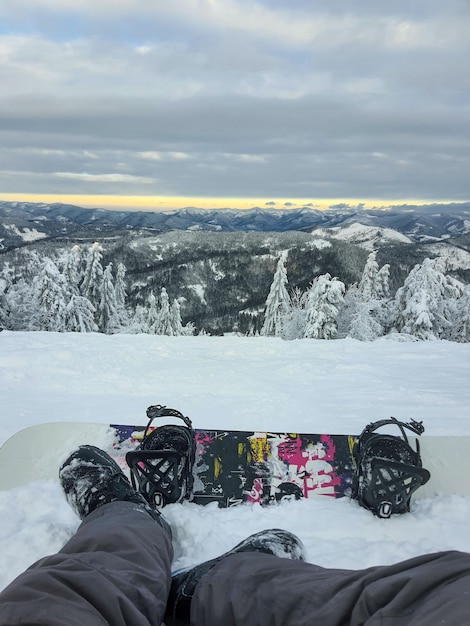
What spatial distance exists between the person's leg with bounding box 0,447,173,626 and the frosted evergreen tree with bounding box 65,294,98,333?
23.3 m

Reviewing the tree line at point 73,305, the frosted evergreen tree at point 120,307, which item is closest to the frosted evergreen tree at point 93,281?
the tree line at point 73,305

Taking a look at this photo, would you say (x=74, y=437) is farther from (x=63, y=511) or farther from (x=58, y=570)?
(x=58, y=570)

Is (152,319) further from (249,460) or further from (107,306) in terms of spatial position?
(249,460)

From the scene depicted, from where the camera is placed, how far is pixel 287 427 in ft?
14.4

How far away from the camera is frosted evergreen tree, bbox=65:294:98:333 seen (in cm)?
2404

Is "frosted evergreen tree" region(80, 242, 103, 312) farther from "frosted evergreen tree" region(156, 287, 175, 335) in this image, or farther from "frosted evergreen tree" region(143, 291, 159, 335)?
"frosted evergreen tree" region(156, 287, 175, 335)

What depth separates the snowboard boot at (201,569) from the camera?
1.73 metres

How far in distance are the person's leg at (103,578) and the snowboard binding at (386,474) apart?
128 cm

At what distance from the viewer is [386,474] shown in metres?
2.67

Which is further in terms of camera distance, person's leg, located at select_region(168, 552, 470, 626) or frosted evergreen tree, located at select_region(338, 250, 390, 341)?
frosted evergreen tree, located at select_region(338, 250, 390, 341)

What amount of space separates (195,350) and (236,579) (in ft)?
16.7

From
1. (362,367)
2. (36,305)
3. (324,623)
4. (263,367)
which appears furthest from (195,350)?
(36,305)

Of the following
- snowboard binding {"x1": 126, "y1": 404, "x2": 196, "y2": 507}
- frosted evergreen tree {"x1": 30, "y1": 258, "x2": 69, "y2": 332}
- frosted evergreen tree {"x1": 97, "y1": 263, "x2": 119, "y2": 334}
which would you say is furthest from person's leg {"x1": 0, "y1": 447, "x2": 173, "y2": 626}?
frosted evergreen tree {"x1": 97, "y1": 263, "x2": 119, "y2": 334}

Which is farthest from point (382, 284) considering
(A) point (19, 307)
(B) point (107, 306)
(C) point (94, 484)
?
(C) point (94, 484)
